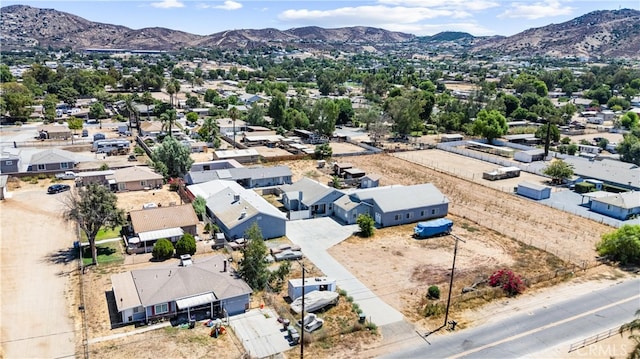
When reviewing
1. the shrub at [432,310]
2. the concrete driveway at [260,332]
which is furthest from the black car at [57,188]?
the shrub at [432,310]

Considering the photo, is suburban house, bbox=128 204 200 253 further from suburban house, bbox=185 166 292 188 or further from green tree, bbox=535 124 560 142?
green tree, bbox=535 124 560 142

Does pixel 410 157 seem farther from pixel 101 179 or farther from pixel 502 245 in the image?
pixel 101 179

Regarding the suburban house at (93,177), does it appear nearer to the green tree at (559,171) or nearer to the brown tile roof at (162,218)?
the brown tile roof at (162,218)

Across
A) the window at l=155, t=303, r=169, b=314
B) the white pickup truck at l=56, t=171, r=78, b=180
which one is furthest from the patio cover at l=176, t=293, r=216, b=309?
the white pickup truck at l=56, t=171, r=78, b=180

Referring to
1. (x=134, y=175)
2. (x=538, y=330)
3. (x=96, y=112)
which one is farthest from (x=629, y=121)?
(x=96, y=112)

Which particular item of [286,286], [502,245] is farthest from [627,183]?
[286,286]

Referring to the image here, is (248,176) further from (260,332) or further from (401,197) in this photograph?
(260,332)
